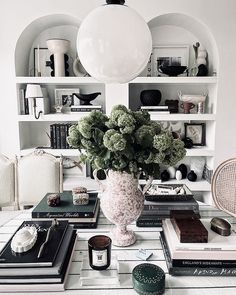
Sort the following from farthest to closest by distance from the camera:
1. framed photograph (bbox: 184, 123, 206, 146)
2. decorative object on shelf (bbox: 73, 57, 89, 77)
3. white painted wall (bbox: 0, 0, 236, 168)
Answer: framed photograph (bbox: 184, 123, 206, 146), decorative object on shelf (bbox: 73, 57, 89, 77), white painted wall (bbox: 0, 0, 236, 168)

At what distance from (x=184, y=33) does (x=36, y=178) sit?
77.8 inches

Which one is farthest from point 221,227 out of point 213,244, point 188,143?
point 188,143

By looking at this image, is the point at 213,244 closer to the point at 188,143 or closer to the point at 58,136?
the point at 188,143

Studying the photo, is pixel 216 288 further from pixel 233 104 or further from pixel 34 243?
pixel 233 104

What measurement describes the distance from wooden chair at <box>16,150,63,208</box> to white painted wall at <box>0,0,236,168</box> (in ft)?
3.43

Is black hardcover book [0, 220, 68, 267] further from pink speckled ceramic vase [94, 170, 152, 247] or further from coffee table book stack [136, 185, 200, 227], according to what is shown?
coffee table book stack [136, 185, 200, 227]

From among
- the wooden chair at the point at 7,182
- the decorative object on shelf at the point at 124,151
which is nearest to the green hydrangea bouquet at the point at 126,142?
the decorative object on shelf at the point at 124,151

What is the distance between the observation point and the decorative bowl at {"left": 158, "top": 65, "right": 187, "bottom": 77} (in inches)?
102

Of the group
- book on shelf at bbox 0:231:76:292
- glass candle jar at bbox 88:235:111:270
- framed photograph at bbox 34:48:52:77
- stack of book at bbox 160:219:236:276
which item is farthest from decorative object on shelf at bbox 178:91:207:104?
book on shelf at bbox 0:231:76:292

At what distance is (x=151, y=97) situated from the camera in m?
2.68

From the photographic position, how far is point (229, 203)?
188 centimetres

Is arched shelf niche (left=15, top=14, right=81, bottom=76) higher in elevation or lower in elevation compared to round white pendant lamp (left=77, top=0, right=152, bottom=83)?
higher

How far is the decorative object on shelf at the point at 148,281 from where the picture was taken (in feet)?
2.89

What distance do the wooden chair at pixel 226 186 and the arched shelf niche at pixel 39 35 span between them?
5.95 ft
